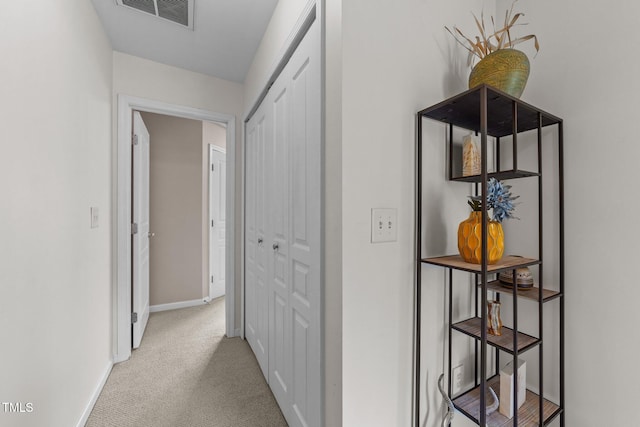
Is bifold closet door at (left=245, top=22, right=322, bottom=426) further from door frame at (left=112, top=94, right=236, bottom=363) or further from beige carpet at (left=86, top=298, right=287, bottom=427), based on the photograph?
door frame at (left=112, top=94, right=236, bottom=363)

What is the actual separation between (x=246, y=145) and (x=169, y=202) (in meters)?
1.50

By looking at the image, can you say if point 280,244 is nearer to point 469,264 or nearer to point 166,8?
point 469,264

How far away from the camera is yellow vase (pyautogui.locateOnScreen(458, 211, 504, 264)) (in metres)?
0.92

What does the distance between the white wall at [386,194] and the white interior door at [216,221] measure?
298 centimetres

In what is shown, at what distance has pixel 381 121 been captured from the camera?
3.17 feet

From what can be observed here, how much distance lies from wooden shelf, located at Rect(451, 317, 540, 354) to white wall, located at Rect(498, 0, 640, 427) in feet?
0.82

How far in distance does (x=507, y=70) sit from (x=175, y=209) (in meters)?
3.43

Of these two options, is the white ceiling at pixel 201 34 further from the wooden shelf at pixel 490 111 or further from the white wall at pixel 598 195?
the white wall at pixel 598 195

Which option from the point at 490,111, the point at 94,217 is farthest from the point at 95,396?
the point at 490,111

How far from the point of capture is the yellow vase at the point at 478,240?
3.03 feet

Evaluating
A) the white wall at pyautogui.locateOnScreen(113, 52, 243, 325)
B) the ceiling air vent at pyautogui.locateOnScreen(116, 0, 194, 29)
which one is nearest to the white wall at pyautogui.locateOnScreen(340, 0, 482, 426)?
the ceiling air vent at pyautogui.locateOnScreen(116, 0, 194, 29)

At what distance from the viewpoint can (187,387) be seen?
1829 mm

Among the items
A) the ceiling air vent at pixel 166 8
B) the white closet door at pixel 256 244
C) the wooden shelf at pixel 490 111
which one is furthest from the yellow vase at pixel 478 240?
the ceiling air vent at pixel 166 8

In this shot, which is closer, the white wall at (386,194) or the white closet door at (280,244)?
the white wall at (386,194)
